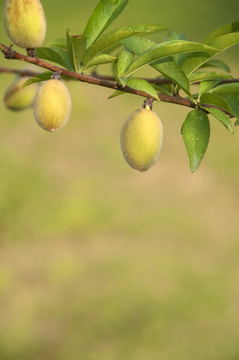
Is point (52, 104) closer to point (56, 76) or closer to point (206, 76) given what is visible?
point (56, 76)

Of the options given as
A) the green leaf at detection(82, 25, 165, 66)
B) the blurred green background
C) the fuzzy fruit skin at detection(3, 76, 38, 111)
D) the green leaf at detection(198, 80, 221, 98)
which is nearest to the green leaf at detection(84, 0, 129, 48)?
the green leaf at detection(82, 25, 165, 66)

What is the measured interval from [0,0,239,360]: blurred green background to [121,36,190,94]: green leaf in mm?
1621

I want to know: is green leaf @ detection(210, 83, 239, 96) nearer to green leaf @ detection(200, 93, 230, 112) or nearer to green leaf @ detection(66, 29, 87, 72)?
green leaf @ detection(200, 93, 230, 112)

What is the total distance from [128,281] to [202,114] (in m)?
2.21

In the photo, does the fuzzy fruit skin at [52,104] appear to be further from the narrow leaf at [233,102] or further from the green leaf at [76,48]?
the narrow leaf at [233,102]

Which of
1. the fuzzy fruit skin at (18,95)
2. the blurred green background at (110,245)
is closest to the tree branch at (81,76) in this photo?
the fuzzy fruit skin at (18,95)

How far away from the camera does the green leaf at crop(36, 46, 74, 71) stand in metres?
0.65

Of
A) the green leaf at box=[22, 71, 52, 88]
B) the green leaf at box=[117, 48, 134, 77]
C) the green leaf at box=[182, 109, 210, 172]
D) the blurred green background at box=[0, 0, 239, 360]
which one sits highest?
the blurred green background at box=[0, 0, 239, 360]

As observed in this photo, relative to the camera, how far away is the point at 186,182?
12.2 feet

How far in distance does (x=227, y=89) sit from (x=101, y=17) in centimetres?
17

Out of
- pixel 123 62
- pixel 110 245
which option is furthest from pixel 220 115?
pixel 110 245

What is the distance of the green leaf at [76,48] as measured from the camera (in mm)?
605

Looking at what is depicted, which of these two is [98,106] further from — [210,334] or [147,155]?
[147,155]

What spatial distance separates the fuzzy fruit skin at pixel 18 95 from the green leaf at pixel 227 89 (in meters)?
0.42
